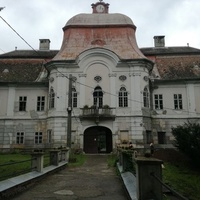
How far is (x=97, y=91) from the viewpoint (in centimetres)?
2555

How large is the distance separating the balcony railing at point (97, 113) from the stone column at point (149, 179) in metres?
18.1

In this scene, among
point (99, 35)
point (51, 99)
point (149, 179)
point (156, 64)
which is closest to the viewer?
point (149, 179)

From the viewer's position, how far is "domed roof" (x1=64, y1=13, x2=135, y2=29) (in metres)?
28.5

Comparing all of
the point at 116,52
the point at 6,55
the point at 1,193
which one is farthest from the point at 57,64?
the point at 1,193

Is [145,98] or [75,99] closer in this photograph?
[75,99]

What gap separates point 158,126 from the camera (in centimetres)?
2669

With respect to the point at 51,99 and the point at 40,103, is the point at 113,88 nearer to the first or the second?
the point at 51,99

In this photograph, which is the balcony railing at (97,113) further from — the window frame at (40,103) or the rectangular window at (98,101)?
the window frame at (40,103)

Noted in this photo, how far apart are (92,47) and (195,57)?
1233 cm

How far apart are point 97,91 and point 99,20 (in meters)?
8.67

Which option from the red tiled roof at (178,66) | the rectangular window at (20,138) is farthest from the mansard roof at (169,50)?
the rectangular window at (20,138)

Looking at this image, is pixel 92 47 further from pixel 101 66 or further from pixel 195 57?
pixel 195 57

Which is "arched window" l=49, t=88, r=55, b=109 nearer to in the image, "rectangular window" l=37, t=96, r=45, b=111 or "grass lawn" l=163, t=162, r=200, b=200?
"rectangular window" l=37, t=96, r=45, b=111

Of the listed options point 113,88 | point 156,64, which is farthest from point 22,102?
point 156,64
